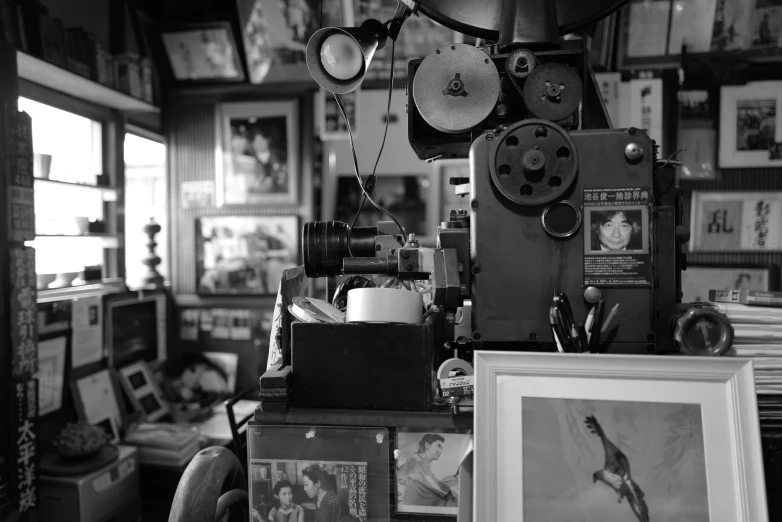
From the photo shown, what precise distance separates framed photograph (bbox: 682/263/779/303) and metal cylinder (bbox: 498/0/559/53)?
2374 millimetres

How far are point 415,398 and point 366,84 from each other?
105 inches

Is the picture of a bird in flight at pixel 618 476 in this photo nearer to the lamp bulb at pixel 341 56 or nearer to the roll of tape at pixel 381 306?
the roll of tape at pixel 381 306

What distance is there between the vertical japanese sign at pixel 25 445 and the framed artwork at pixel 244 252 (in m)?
1.28

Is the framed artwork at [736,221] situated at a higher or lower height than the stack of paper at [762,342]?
higher

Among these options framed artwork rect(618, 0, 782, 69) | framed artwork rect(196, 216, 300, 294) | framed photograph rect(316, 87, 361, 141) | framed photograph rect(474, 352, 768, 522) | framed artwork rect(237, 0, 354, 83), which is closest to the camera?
framed photograph rect(474, 352, 768, 522)

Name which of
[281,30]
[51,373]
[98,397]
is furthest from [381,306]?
[281,30]

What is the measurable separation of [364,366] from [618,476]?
369mm

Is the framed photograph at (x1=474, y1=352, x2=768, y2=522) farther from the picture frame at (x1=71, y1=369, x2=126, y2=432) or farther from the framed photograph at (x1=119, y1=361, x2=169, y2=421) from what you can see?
the framed photograph at (x1=119, y1=361, x2=169, y2=421)

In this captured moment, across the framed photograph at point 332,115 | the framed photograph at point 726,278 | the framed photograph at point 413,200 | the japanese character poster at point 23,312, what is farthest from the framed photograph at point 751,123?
the japanese character poster at point 23,312

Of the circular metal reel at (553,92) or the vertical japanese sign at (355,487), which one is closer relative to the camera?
the vertical japanese sign at (355,487)

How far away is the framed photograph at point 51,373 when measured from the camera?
239 centimetres

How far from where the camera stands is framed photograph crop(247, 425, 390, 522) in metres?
0.77

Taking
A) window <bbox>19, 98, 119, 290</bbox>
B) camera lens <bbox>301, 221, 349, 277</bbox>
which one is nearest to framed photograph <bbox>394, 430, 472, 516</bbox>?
camera lens <bbox>301, 221, 349, 277</bbox>

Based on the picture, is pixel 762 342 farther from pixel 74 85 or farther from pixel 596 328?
pixel 74 85
